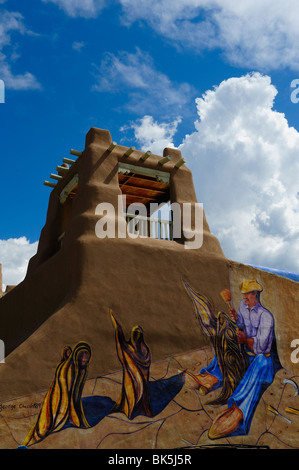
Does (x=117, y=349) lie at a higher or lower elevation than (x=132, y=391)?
higher

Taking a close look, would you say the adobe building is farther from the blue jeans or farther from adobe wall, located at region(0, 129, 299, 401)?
the blue jeans

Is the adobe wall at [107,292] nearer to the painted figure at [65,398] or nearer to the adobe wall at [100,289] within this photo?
the adobe wall at [100,289]

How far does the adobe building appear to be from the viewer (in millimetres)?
8305

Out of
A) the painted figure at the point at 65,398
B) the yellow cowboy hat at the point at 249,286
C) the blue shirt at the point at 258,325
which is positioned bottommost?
the painted figure at the point at 65,398

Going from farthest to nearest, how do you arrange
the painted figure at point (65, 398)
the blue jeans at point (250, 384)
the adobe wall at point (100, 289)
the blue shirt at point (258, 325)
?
the blue shirt at point (258, 325) → the blue jeans at point (250, 384) → the adobe wall at point (100, 289) → the painted figure at point (65, 398)

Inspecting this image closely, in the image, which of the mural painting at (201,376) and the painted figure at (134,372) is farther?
the painted figure at (134,372)

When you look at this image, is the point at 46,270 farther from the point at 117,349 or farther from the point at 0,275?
the point at 0,275

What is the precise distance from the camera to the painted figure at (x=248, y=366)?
955 cm

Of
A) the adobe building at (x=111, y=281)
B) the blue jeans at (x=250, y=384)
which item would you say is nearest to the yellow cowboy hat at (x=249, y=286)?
the adobe building at (x=111, y=281)

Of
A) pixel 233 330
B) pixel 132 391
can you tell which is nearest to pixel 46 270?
pixel 132 391

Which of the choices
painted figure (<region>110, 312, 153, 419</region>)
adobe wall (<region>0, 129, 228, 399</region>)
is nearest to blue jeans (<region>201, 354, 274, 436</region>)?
adobe wall (<region>0, 129, 228, 399</region>)

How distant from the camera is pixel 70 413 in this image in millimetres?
7719

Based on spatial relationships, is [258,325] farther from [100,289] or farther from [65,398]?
[65,398]
